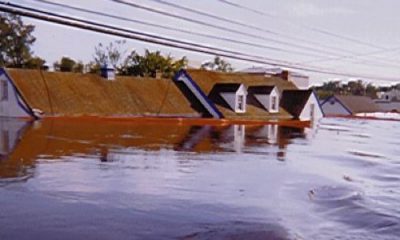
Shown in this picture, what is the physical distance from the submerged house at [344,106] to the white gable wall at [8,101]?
50.7 metres

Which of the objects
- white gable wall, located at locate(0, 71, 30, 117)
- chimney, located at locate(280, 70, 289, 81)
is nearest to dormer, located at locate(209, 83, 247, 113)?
chimney, located at locate(280, 70, 289, 81)

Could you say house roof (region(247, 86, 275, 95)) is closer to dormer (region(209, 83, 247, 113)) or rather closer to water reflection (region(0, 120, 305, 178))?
dormer (region(209, 83, 247, 113))

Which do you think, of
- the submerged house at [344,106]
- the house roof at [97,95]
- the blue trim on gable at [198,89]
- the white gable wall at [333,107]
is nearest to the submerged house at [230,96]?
the blue trim on gable at [198,89]

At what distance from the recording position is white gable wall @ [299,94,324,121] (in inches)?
1988

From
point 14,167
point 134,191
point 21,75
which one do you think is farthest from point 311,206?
point 21,75

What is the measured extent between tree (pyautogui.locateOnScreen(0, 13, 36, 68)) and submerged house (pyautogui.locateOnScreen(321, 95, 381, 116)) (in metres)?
38.7

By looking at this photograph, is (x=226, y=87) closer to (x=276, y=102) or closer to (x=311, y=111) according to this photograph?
(x=276, y=102)

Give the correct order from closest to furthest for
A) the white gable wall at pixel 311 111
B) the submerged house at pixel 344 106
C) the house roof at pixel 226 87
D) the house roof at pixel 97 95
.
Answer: the house roof at pixel 97 95 < the house roof at pixel 226 87 < the white gable wall at pixel 311 111 < the submerged house at pixel 344 106

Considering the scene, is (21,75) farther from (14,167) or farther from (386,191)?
(386,191)

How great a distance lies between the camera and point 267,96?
46.8 metres

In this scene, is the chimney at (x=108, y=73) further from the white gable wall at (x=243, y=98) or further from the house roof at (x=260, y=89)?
the house roof at (x=260, y=89)

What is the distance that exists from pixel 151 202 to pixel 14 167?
15.3 feet

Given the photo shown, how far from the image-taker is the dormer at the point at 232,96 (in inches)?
1732

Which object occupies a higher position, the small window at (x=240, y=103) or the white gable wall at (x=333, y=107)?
the small window at (x=240, y=103)
